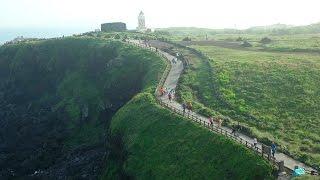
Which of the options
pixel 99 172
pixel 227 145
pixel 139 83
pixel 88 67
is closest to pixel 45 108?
pixel 88 67

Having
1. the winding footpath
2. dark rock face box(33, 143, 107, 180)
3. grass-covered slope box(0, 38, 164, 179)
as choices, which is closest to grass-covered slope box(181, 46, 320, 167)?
the winding footpath

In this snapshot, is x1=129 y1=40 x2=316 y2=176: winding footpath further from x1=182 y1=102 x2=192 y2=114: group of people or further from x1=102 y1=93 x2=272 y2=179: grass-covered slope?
x1=102 y1=93 x2=272 y2=179: grass-covered slope

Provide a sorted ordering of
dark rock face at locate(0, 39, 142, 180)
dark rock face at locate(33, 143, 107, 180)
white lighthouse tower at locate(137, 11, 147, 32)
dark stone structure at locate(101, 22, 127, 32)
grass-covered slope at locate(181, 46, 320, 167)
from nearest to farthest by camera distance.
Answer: grass-covered slope at locate(181, 46, 320, 167), dark rock face at locate(33, 143, 107, 180), dark rock face at locate(0, 39, 142, 180), dark stone structure at locate(101, 22, 127, 32), white lighthouse tower at locate(137, 11, 147, 32)

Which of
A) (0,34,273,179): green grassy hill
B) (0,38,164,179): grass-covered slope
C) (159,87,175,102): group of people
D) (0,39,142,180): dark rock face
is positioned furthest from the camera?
(0,38,164,179): grass-covered slope

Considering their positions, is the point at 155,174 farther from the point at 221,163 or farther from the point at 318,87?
the point at 318,87

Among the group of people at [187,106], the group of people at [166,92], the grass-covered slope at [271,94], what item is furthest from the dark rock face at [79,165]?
the grass-covered slope at [271,94]

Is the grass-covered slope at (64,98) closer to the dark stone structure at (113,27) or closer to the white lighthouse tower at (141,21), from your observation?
the dark stone structure at (113,27)
